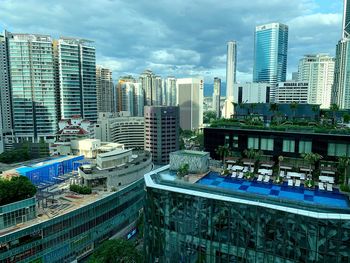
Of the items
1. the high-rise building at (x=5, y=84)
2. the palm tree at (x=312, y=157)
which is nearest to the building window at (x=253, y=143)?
the palm tree at (x=312, y=157)

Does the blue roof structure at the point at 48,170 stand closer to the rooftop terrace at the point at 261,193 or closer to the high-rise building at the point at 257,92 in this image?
the rooftop terrace at the point at 261,193

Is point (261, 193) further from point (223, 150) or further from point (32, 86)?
point (32, 86)

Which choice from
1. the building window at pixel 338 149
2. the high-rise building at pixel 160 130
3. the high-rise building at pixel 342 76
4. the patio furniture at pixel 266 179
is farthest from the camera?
the high-rise building at pixel 342 76

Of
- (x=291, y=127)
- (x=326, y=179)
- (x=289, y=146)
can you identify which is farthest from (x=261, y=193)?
(x=291, y=127)

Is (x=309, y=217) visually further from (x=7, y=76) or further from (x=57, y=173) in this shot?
(x=7, y=76)

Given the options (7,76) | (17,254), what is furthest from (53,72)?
(17,254)

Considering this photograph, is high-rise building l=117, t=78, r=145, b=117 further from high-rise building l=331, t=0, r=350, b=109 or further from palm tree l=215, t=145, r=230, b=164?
palm tree l=215, t=145, r=230, b=164
